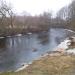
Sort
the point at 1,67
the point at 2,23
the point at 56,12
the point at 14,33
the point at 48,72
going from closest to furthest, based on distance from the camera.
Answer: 1. the point at 48,72
2. the point at 1,67
3. the point at 2,23
4. the point at 14,33
5. the point at 56,12

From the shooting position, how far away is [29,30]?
6162cm

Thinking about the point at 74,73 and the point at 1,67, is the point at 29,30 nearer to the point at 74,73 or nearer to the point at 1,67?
the point at 1,67

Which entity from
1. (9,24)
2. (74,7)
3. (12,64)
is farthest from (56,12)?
(12,64)

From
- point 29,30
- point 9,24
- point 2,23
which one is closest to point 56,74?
point 2,23

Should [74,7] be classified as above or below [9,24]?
above

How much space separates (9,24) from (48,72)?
41188 mm

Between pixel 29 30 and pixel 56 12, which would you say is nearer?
pixel 29 30

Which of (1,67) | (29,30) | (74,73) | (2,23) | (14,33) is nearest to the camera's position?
(74,73)

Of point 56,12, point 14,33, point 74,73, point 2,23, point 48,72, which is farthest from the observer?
point 56,12

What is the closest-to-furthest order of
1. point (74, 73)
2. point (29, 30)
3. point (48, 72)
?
point (74, 73)
point (48, 72)
point (29, 30)

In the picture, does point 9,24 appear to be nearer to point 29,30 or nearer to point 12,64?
point 29,30

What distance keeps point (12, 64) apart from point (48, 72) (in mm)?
6499

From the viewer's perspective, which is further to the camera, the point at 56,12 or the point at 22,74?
the point at 56,12

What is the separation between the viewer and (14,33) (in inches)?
1970
